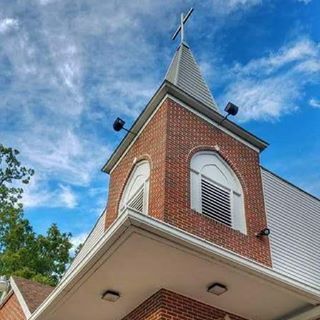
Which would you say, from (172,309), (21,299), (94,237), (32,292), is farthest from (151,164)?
(32,292)

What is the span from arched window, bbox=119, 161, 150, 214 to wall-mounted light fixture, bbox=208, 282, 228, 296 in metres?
1.67

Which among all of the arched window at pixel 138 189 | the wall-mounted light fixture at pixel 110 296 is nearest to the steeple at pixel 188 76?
the arched window at pixel 138 189

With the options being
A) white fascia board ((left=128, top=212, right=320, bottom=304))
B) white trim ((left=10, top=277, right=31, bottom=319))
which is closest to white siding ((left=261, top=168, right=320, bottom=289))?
white fascia board ((left=128, top=212, right=320, bottom=304))

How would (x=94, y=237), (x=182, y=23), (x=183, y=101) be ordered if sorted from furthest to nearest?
(x=182, y=23)
(x=94, y=237)
(x=183, y=101)

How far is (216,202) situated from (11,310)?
6.43 metres

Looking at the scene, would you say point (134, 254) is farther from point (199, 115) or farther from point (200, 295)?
point (199, 115)

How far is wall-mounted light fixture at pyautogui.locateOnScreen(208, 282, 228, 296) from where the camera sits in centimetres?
748

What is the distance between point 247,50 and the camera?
13641 mm

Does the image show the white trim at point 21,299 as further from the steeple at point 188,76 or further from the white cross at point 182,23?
the white cross at point 182,23

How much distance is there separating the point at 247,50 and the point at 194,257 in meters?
8.23

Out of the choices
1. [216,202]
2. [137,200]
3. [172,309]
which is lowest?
[172,309]

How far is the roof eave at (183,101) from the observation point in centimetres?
925

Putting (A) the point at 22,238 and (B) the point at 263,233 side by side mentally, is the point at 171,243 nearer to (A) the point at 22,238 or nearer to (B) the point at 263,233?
(B) the point at 263,233

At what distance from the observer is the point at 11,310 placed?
1210 centimetres
